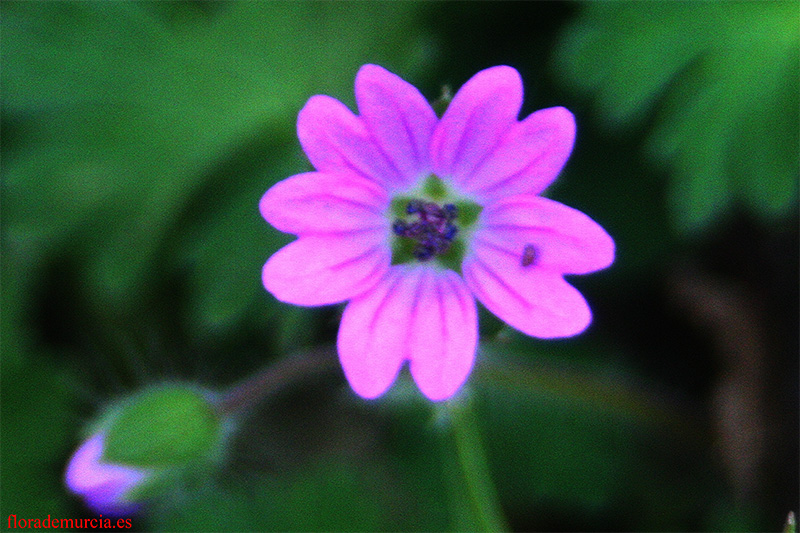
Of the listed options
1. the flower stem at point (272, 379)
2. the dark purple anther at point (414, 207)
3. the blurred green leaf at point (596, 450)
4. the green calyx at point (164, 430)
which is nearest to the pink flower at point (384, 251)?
the dark purple anther at point (414, 207)

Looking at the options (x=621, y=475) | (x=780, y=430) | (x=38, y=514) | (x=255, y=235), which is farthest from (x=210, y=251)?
(x=780, y=430)

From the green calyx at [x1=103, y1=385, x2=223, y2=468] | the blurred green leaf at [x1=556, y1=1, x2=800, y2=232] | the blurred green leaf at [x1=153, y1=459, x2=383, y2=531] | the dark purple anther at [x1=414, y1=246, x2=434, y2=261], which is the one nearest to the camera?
the dark purple anther at [x1=414, y1=246, x2=434, y2=261]

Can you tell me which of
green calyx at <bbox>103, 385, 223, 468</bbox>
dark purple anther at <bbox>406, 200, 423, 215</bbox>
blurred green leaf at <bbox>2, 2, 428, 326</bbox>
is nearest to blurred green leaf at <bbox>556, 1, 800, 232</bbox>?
blurred green leaf at <bbox>2, 2, 428, 326</bbox>

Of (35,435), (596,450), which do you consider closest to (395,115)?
(596,450)

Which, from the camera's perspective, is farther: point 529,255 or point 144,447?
point 144,447

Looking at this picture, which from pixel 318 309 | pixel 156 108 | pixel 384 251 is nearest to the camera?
pixel 384 251

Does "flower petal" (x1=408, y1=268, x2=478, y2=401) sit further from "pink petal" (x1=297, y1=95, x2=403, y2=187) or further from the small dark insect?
"pink petal" (x1=297, y1=95, x2=403, y2=187)

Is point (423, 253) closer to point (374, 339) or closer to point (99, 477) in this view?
point (374, 339)

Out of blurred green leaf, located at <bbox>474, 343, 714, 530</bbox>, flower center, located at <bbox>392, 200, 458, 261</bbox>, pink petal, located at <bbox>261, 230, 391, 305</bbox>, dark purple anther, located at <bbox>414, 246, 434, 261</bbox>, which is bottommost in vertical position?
blurred green leaf, located at <bbox>474, 343, 714, 530</bbox>
